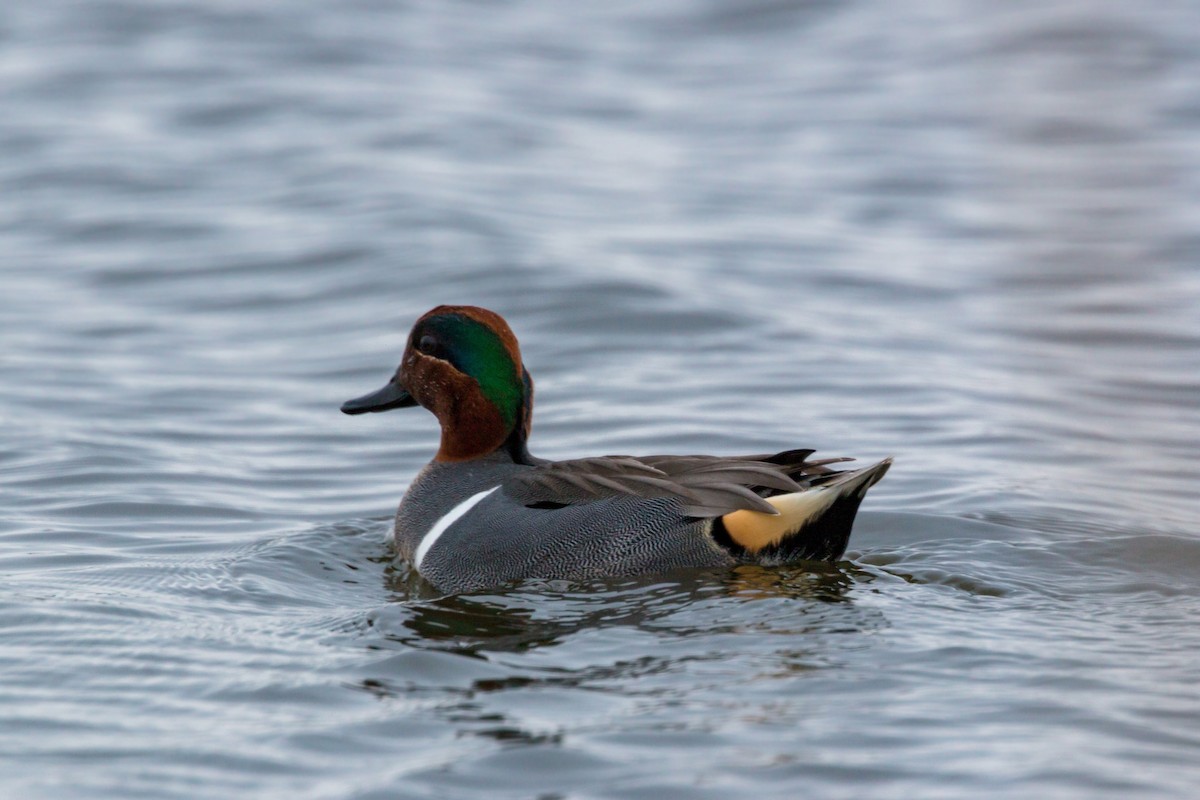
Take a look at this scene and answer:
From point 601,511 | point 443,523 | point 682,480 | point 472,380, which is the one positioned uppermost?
point 472,380

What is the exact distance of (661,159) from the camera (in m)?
16.6

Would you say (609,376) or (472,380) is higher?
(472,380)

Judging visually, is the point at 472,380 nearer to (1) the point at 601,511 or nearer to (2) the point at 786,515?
(1) the point at 601,511

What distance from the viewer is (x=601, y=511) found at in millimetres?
6102

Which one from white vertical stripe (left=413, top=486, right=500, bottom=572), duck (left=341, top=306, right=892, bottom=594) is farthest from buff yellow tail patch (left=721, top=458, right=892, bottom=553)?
white vertical stripe (left=413, top=486, right=500, bottom=572)

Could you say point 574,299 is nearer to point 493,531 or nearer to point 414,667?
point 493,531

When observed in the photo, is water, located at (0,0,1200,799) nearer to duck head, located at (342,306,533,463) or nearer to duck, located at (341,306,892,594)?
duck, located at (341,306,892,594)

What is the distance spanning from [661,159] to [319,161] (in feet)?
11.9

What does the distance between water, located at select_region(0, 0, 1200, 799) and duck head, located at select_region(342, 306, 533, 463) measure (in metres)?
0.69

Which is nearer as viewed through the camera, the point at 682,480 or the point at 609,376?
the point at 682,480

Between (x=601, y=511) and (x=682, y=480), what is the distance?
349 mm

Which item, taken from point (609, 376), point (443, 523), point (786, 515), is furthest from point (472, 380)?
point (609, 376)

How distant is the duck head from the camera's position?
675 cm

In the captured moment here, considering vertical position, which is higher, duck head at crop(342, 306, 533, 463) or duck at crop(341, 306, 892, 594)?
duck head at crop(342, 306, 533, 463)
